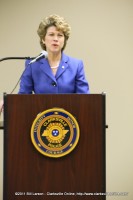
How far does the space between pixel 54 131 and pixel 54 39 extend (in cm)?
71

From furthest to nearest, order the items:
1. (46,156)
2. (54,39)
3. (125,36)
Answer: (125,36) < (54,39) < (46,156)

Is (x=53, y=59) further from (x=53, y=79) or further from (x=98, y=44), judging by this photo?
(x=98, y=44)

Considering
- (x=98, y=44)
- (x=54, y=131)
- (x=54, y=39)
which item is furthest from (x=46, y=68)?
(x=98, y=44)

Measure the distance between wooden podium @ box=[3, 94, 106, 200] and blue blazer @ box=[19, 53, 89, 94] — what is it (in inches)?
18.8

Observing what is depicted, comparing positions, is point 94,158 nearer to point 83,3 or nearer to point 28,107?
point 28,107

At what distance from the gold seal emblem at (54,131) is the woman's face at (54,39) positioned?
64cm

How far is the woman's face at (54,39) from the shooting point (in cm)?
224

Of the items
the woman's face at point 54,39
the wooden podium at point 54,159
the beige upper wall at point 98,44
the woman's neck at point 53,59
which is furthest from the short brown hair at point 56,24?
the beige upper wall at point 98,44

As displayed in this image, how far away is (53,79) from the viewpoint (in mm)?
2221

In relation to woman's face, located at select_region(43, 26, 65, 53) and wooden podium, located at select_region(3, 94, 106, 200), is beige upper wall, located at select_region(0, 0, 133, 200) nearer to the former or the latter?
woman's face, located at select_region(43, 26, 65, 53)

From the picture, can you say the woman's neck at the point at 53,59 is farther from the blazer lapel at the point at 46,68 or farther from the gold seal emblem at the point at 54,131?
the gold seal emblem at the point at 54,131

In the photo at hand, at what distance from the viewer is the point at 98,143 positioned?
5.81ft

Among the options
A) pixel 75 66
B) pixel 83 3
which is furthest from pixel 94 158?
pixel 83 3

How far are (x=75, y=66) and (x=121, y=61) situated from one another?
118 cm
